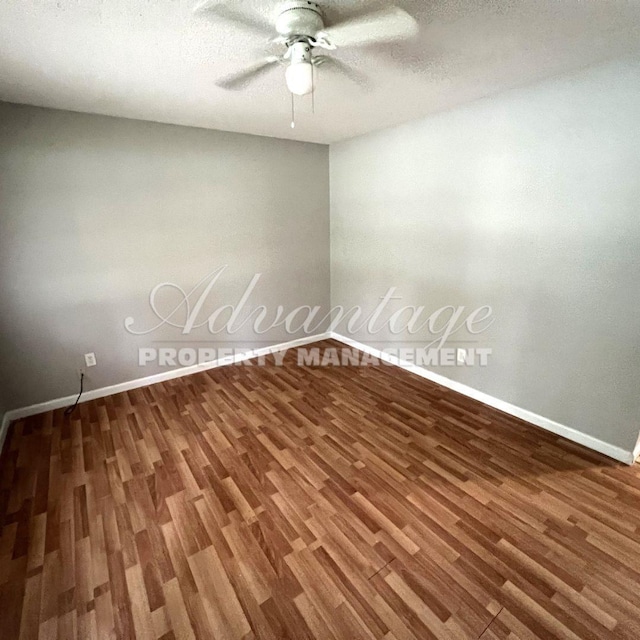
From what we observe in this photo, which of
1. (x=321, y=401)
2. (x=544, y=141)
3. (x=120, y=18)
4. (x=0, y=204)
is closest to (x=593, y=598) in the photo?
(x=321, y=401)

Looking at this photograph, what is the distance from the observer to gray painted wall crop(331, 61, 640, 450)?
6.23ft

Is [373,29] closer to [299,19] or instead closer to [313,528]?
[299,19]

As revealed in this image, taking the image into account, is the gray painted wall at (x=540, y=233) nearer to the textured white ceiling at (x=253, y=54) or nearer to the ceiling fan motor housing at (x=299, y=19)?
the textured white ceiling at (x=253, y=54)

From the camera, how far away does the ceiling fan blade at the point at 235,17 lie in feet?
4.07

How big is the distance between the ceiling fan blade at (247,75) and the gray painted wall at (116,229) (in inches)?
45.6

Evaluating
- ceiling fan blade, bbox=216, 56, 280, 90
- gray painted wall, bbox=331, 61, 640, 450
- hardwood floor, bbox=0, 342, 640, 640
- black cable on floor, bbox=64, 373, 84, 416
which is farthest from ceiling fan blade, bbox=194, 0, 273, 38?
black cable on floor, bbox=64, 373, 84, 416

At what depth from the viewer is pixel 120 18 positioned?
132cm

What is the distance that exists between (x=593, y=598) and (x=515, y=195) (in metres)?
2.19

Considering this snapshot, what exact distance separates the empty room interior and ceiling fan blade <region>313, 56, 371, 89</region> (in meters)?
0.02

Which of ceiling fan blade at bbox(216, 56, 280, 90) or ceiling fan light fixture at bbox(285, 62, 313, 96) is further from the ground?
ceiling fan blade at bbox(216, 56, 280, 90)

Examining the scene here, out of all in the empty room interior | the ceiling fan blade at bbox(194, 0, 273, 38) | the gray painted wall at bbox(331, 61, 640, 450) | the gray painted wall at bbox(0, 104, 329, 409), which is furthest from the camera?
the gray painted wall at bbox(0, 104, 329, 409)

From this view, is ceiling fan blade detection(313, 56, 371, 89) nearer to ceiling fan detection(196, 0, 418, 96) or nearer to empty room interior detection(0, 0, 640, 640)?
empty room interior detection(0, 0, 640, 640)

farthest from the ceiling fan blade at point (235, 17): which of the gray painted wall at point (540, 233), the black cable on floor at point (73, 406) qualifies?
the black cable on floor at point (73, 406)

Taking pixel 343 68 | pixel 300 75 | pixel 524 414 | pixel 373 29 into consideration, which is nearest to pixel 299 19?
pixel 300 75
